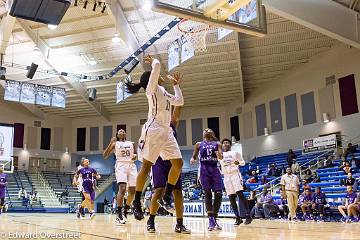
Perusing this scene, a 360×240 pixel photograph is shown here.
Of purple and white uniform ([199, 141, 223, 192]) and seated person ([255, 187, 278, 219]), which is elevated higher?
purple and white uniform ([199, 141, 223, 192])

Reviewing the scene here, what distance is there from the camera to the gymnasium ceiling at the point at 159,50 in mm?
19016

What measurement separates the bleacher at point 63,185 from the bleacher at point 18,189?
5.41 feet

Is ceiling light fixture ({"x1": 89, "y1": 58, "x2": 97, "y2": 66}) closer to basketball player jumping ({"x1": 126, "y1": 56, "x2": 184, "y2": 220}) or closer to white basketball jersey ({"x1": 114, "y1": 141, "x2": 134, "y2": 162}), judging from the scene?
white basketball jersey ({"x1": 114, "y1": 141, "x2": 134, "y2": 162})

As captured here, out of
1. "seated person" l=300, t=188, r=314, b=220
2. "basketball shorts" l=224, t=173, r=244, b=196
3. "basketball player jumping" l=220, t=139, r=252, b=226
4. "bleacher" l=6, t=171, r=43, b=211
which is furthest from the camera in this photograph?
"bleacher" l=6, t=171, r=43, b=211

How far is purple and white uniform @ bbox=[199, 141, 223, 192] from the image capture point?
646 cm

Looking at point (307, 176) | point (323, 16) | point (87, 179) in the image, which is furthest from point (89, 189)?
point (323, 16)

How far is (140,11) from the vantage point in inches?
719

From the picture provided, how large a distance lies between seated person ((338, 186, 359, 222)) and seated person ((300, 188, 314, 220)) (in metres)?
1.08

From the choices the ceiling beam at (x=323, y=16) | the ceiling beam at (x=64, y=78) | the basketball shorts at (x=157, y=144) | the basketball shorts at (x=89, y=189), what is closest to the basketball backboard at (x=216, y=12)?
the basketball shorts at (x=157, y=144)

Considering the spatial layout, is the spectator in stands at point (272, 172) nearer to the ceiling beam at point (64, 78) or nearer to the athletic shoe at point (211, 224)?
the ceiling beam at point (64, 78)

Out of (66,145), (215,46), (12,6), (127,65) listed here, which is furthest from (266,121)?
(12,6)

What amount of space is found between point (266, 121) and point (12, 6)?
795 inches

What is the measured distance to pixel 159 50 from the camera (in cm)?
2112

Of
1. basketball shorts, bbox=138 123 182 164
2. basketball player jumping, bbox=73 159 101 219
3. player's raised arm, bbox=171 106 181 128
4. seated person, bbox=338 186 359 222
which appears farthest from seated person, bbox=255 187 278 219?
basketball shorts, bbox=138 123 182 164
